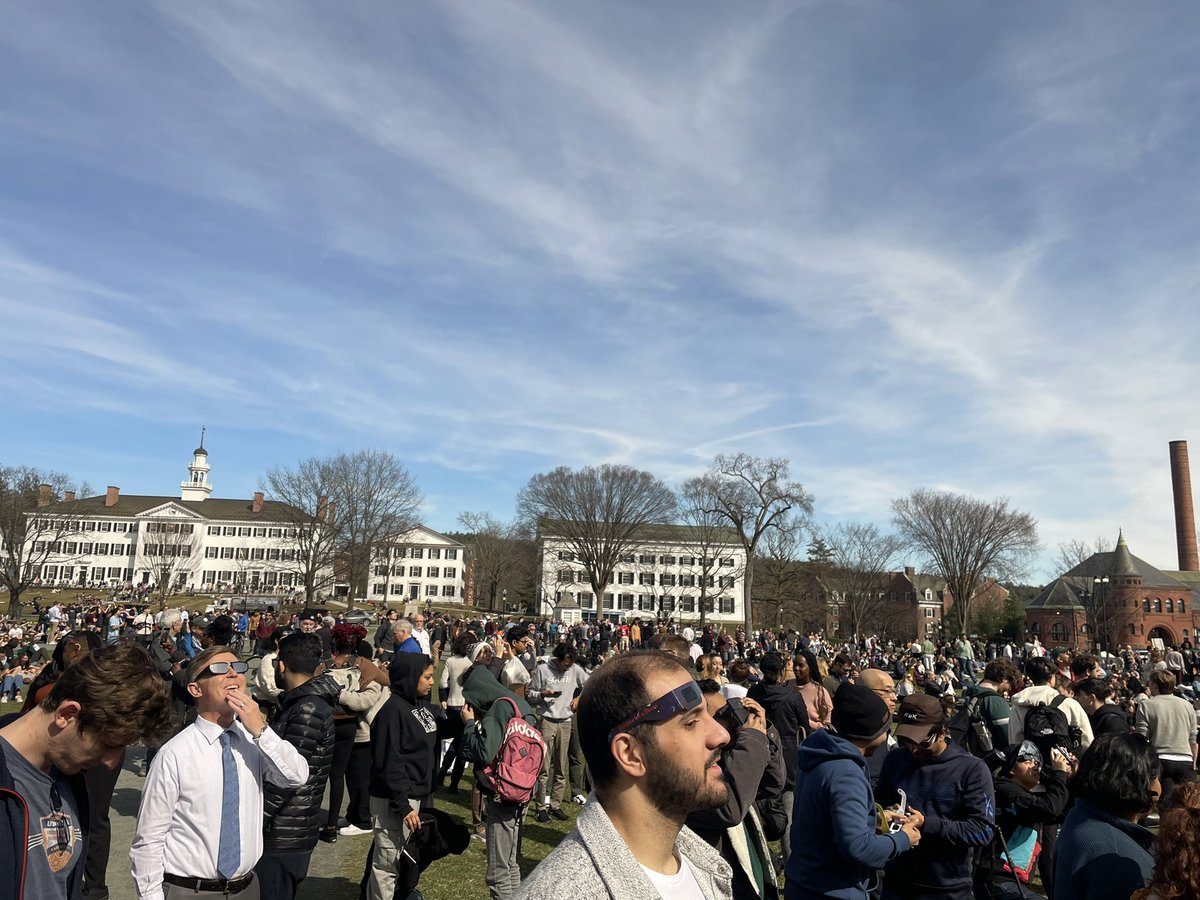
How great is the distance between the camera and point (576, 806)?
10.1 m

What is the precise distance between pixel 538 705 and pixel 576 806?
1412 millimetres

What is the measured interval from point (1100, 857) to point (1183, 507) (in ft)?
365

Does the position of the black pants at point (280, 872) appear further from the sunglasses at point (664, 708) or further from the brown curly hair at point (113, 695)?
the sunglasses at point (664, 708)

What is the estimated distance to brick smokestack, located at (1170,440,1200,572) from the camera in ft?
293

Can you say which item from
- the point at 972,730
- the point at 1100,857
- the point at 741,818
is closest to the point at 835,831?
the point at 741,818

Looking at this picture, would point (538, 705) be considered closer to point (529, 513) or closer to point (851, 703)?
point (851, 703)

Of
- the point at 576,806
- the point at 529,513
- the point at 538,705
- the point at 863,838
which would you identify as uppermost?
the point at 529,513

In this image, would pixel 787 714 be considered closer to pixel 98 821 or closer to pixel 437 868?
pixel 437 868

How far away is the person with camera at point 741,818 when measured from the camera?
148 inches

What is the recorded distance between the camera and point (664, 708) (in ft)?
6.29

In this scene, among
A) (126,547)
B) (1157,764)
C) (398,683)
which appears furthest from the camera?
(126,547)

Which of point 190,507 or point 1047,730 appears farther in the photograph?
point 190,507

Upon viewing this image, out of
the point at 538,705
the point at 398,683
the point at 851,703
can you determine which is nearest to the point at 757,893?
the point at 851,703

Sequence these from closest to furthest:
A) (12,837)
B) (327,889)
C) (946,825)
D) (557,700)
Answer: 1. (12,837)
2. (946,825)
3. (327,889)
4. (557,700)
